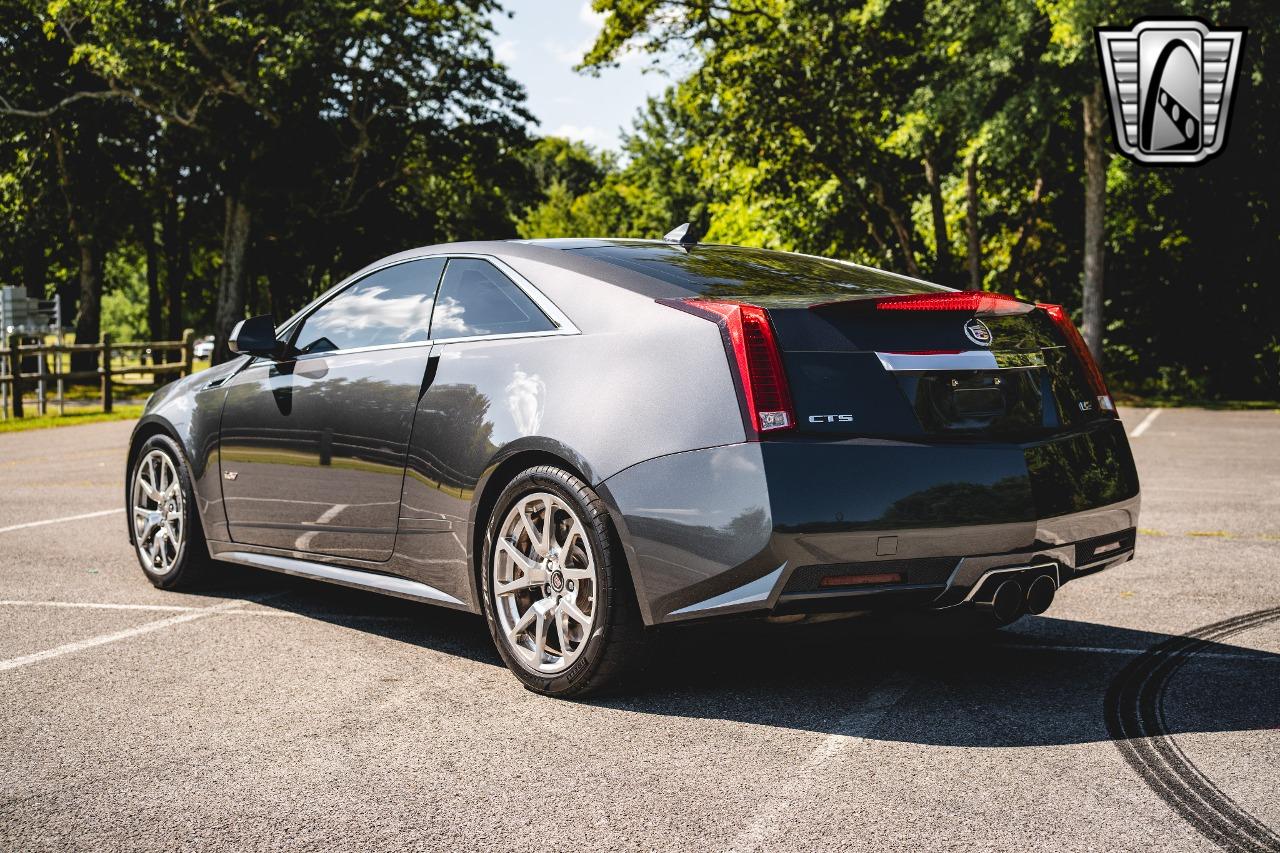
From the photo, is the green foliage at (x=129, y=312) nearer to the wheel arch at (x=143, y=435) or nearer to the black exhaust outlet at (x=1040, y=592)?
the wheel arch at (x=143, y=435)

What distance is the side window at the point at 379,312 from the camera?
17.7 feet

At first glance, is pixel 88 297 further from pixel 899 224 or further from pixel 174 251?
pixel 899 224

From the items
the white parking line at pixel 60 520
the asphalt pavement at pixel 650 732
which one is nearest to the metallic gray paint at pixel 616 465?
the asphalt pavement at pixel 650 732

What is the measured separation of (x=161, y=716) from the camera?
14.2ft

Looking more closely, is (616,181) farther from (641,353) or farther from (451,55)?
(641,353)

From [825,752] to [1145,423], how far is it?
18.0m

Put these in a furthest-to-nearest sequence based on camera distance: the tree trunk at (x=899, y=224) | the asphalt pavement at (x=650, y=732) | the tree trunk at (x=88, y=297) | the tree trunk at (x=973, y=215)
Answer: the tree trunk at (x=88, y=297) → the tree trunk at (x=899, y=224) → the tree trunk at (x=973, y=215) → the asphalt pavement at (x=650, y=732)

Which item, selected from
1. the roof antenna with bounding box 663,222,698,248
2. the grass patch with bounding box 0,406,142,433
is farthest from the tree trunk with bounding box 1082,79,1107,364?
the roof antenna with bounding box 663,222,698,248

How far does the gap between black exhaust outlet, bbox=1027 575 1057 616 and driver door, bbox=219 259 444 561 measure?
236cm

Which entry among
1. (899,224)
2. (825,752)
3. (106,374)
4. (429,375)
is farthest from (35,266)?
(825,752)

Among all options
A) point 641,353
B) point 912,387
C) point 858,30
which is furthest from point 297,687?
point 858,30

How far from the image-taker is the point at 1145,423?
2034cm

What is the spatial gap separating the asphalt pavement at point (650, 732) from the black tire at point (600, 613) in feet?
0.28

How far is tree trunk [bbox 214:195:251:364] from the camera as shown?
111ft
